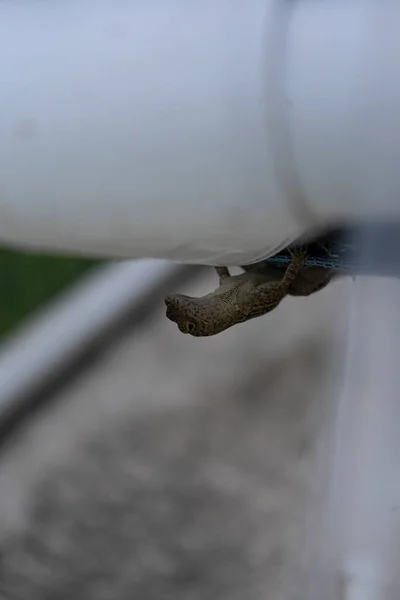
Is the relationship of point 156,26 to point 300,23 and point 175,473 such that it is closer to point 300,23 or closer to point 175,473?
point 300,23

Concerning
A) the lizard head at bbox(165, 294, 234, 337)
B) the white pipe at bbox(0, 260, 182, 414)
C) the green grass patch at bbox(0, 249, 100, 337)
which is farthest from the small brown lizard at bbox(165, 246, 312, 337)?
the green grass patch at bbox(0, 249, 100, 337)

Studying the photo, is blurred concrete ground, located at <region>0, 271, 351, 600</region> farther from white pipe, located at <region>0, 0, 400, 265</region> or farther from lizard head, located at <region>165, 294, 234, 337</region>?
white pipe, located at <region>0, 0, 400, 265</region>

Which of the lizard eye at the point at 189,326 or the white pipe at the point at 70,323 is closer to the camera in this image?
the lizard eye at the point at 189,326

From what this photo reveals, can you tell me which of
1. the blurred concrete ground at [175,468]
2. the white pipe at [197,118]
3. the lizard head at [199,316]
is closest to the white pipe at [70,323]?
the blurred concrete ground at [175,468]

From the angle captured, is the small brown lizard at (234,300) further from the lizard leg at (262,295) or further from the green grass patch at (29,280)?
the green grass patch at (29,280)

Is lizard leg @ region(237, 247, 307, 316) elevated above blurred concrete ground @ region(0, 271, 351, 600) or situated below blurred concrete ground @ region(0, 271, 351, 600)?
below

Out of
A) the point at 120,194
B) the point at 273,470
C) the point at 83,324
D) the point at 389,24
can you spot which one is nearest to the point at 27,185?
the point at 120,194

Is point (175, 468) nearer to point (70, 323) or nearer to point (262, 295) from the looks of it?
point (70, 323)
